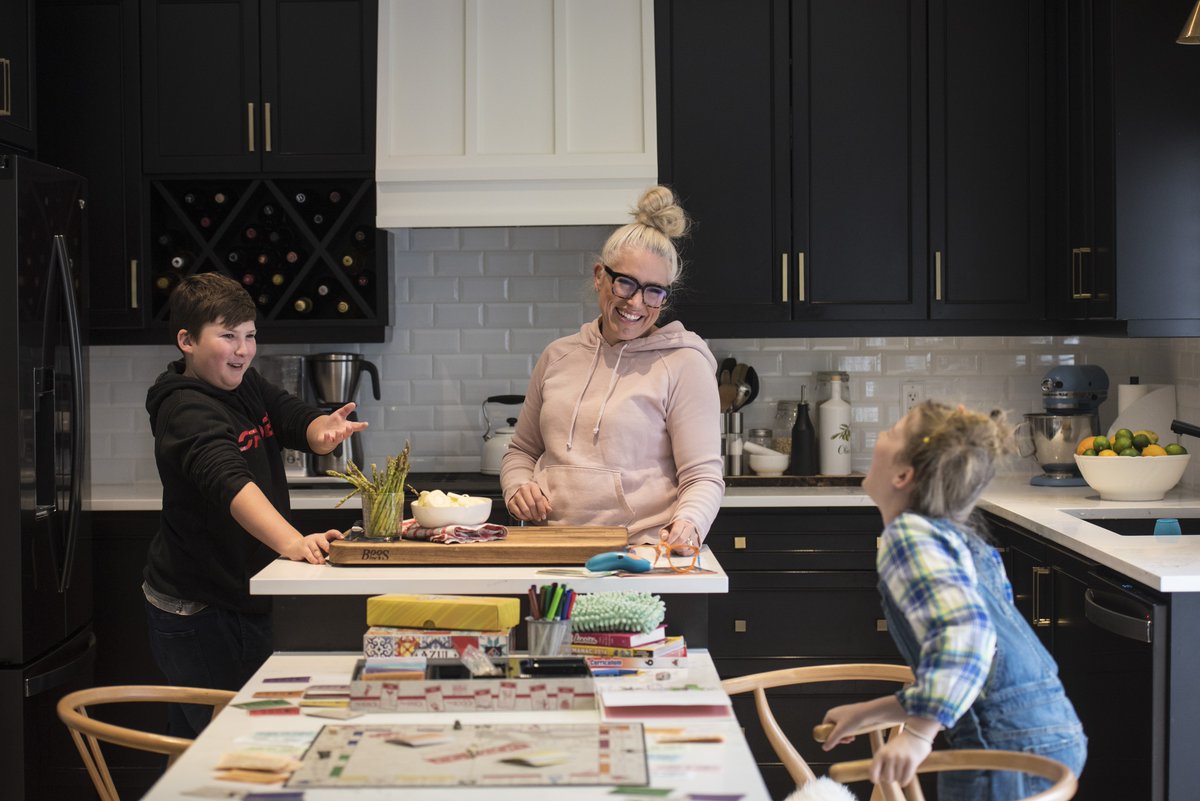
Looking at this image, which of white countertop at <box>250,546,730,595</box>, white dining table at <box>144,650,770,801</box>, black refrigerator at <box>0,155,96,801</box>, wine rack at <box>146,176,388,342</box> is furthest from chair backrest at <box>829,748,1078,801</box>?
wine rack at <box>146,176,388,342</box>

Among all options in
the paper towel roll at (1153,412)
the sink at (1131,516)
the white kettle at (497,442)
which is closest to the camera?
the sink at (1131,516)

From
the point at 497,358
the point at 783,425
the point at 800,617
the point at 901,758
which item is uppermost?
the point at 497,358

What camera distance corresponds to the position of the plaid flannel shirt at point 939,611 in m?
1.69

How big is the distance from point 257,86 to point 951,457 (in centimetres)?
314

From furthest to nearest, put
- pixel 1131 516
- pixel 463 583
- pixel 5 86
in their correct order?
pixel 5 86 < pixel 1131 516 < pixel 463 583

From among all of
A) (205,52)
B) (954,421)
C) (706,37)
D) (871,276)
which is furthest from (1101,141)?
(205,52)

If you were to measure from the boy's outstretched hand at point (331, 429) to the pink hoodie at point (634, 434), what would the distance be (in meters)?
0.46

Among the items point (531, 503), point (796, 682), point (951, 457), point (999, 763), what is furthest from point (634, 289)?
point (999, 763)

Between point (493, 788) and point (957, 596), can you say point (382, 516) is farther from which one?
point (957, 596)

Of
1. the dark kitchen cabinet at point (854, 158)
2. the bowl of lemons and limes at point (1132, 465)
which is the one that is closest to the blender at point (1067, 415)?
the dark kitchen cabinet at point (854, 158)

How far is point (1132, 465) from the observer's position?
3.66 m

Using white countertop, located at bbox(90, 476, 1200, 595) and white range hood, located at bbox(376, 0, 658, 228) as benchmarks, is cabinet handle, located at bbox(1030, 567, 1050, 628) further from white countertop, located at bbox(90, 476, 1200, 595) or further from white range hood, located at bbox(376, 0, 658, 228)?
white range hood, located at bbox(376, 0, 658, 228)

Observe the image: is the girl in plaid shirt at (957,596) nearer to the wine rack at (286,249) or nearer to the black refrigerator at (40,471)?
the black refrigerator at (40,471)

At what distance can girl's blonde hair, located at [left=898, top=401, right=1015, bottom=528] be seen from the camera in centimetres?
183
